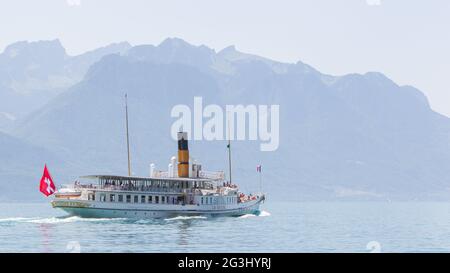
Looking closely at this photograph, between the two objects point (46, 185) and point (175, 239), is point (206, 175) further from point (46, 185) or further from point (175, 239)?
point (175, 239)

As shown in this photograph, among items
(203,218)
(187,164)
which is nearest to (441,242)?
(203,218)

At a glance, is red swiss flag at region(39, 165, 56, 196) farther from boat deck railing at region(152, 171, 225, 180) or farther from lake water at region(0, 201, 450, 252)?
boat deck railing at region(152, 171, 225, 180)

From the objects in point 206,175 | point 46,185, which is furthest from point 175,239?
point 206,175

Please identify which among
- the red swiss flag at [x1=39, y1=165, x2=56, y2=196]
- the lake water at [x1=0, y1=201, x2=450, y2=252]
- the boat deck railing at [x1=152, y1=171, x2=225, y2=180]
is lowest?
the lake water at [x1=0, y1=201, x2=450, y2=252]

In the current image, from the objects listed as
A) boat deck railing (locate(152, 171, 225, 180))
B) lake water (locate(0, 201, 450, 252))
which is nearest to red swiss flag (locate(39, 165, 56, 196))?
lake water (locate(0, 201, 450, 252))

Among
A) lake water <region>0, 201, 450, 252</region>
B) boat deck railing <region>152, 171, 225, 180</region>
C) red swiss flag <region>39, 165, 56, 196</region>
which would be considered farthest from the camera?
boat deck railing <region>152, 171, 225, 180</region>
